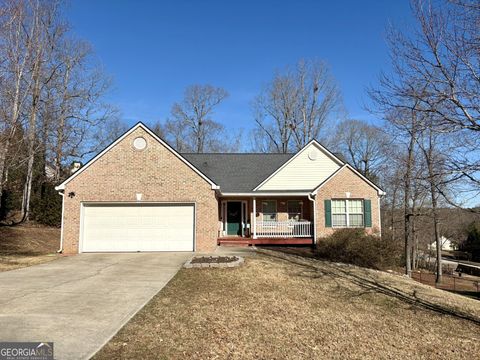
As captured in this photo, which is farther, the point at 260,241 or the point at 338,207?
the point at 338,207

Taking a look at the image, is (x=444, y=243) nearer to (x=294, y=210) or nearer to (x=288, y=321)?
(x=294, y=210)

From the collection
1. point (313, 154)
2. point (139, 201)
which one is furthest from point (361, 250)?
point (139, 201)

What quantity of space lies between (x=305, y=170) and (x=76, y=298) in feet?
51.9

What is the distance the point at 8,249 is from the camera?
17.8m

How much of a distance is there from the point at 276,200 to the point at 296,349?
1554cm

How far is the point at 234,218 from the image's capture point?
21.7 meters

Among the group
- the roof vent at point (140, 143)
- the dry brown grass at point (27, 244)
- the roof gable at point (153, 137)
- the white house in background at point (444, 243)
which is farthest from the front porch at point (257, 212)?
the white house in background at point (444, 243)

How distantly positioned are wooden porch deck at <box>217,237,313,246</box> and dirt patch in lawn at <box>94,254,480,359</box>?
7.42 metres

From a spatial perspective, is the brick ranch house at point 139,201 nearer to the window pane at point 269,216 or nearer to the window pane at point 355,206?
the window pane at point 269,216

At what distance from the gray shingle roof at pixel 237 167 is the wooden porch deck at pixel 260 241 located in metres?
2.72

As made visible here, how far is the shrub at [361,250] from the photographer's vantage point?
50.8 feet

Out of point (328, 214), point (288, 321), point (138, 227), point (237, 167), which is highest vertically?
point (237, 167)

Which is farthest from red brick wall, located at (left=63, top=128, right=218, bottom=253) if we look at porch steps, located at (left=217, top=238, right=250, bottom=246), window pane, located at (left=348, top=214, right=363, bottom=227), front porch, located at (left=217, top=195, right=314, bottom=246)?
window pane, located at (left=348, top=214, right=363, bottom=227)

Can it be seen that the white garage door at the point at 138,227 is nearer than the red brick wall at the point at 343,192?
Yes
